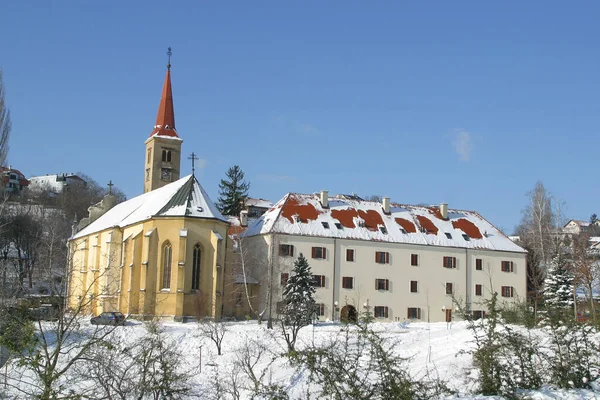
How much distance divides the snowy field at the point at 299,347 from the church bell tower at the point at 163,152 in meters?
23.8

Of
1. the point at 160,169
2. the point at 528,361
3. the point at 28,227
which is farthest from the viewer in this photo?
the point at 28,227

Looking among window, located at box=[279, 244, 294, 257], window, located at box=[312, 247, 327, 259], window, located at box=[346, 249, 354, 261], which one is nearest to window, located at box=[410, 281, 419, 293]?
window, located at box=[346, 249, 354, 261]

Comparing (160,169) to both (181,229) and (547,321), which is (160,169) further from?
(547,321)

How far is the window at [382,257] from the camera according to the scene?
57.6m

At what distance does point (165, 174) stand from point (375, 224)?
70.3 feet

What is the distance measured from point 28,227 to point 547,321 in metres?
76.8

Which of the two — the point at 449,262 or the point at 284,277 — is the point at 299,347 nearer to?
the point at 284,277

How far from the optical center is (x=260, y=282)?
5547cm

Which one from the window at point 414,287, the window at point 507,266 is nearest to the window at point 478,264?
the window at point 507,266

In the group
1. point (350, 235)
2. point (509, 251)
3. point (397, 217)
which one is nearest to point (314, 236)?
point (350, 235)

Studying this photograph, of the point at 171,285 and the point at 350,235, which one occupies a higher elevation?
the point at 350,235

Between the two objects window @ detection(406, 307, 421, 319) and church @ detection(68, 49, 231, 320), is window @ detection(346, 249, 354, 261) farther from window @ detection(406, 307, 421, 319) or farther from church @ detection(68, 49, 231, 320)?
church @ detection(68, 49, 231, 320)

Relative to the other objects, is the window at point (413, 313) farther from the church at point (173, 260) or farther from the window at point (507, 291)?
the church at point (173, 260)

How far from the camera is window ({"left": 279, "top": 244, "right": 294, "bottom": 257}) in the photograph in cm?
5516
